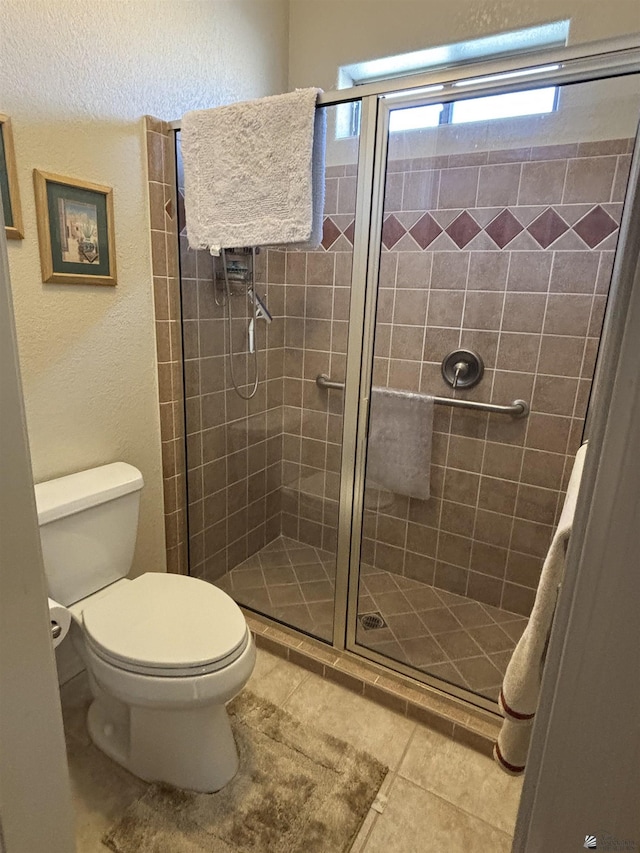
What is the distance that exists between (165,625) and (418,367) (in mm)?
1435

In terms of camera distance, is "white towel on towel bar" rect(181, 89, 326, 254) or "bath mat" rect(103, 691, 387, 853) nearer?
"bath mat" rect(103, 691, 387, 853)

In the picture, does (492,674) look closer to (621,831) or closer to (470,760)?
(470,760)

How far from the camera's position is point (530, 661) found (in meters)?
0.75

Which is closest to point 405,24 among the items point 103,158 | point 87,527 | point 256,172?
point 256,172

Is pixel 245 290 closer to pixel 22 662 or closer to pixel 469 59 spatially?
pixel 469 59

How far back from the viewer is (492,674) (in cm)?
180

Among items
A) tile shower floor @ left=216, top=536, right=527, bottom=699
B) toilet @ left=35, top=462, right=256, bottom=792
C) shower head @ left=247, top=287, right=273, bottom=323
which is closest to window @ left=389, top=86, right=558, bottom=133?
shower head @ left=247, top=287, right=273, bottom=323

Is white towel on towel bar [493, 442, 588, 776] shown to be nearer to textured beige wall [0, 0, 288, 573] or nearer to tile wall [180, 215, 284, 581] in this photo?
textured beige wall [0, 0, 288, 573]

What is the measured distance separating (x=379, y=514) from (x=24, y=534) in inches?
67.0

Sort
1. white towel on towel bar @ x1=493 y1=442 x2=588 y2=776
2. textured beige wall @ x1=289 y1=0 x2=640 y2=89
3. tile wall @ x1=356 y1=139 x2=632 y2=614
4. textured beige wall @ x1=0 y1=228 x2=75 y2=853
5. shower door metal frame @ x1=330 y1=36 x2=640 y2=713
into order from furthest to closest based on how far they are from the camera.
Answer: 1. tile wall @ x1=356 y1=139 x2=632 y2=614
2. textured beige wall @ x1=289 y1=0 x2=640 y2=89
3. shower door metal frame @ x1=330 y1=36 x2=640 y2=713
4. white towel on towel bar @ x1=493 y1=442 x2=588 y2=776
5. textured beige wall @ x1=0 y1=228 x2=75 y2=853

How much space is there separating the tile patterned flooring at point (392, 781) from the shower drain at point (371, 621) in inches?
10.8

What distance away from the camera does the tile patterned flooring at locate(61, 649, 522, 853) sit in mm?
1268

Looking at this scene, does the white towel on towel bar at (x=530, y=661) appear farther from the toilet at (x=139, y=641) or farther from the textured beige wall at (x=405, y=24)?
the textured beige wall at (x=405, y=24)

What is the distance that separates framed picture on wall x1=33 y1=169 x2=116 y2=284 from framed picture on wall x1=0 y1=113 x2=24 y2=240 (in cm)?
6
